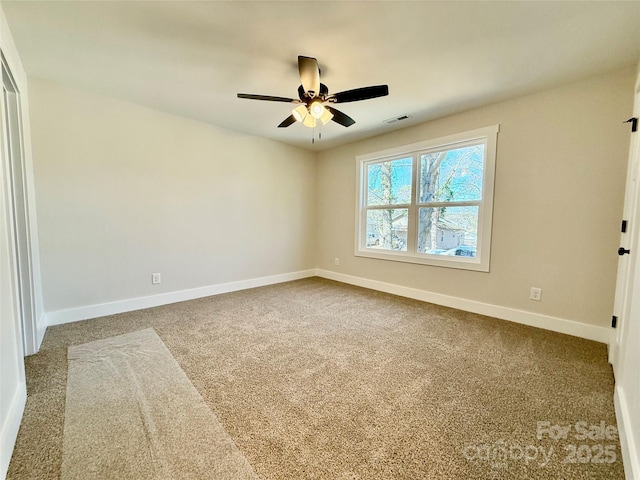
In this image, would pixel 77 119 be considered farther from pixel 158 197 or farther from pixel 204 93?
pixel 204 93

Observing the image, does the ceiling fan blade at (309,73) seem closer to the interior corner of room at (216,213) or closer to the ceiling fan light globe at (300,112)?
the ceiling fan light globe at (300,112)

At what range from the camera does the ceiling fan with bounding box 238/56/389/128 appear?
1917 millimetres

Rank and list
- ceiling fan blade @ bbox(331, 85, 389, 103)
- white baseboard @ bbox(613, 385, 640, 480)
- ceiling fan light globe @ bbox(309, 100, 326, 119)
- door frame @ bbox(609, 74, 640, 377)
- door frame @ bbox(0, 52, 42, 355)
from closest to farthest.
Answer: white baseboard @ bbox(613, 385, 640, 480), door frame @ bbox(609, 74, 640, 377), ceiling fan blade @ bbox(331, 85, 389, 103), door frame @ bbox(0, 52, 42, 355), ceiling fan light globe @ bbox(309, 100, 326, 119)

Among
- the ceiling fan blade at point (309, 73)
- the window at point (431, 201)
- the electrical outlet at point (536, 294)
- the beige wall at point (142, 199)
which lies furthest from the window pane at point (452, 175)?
the beige wall at point (142, 199)

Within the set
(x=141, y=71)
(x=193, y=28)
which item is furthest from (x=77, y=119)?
(x=193, y=28)

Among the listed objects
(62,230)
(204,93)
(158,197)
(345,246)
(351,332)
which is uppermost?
(204,93)

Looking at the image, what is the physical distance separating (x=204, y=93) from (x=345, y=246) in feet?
9.91

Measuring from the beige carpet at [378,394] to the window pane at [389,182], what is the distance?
185 cm

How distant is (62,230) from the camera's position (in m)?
2.69

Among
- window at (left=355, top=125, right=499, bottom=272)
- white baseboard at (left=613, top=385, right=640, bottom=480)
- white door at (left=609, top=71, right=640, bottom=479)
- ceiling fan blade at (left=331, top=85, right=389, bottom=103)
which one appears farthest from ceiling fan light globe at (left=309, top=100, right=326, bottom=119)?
white baseboard at (left=613, top=385, right=640, bottom=480)

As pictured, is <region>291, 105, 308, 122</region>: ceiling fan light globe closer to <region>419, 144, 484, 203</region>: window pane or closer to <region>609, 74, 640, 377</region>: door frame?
<region>419, 144, 484, 203</region>: window pane

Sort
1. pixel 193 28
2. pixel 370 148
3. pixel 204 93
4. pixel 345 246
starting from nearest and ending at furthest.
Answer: pixel 193 28 → pixel 204 93 → pixel 370 148 → pixel 345 246

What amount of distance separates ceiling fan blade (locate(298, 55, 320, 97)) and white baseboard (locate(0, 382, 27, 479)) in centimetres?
254

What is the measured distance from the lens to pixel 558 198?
2574 millimetres
